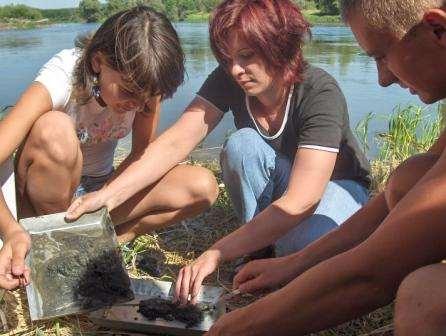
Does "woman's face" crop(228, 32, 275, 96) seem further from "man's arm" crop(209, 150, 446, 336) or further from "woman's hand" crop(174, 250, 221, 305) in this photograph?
"man's arm" crop(209, 150, 446, 336)

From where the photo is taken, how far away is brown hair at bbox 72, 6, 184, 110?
2158mm

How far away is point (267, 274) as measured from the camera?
1.88 m

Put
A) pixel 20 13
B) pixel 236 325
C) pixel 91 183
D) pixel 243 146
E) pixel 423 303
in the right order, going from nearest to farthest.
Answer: pixel 423 303 < pixel 236 325 < pixel 243 146 < pixel 91 183 < pixel 20 13

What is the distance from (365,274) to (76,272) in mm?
1193

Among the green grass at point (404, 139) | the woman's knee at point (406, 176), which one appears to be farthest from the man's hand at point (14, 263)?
the green grass at point (404, 139)

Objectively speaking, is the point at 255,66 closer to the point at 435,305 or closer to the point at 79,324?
the point at 79,324

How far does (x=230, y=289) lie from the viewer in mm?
2316

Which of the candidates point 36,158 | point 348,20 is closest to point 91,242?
point 36,158

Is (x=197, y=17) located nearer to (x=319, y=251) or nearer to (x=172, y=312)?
(x=172, y=312)

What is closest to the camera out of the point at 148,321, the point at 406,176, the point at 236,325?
the point at 236,325

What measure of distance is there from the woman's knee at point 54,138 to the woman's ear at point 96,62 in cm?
21

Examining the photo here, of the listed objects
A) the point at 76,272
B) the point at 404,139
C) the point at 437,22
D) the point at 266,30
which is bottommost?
the point at 404,139

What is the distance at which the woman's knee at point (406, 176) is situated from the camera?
1637 millimetres

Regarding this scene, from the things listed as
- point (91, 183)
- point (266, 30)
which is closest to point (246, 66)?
point (266, 30)
